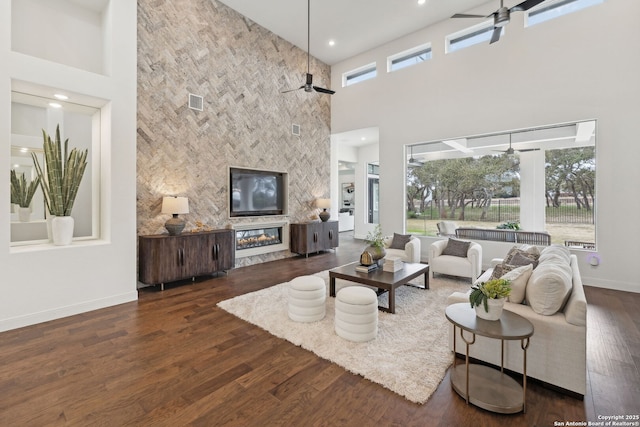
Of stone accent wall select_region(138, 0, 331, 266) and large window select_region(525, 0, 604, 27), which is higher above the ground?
large window select_region(525, 0, 604, 27)

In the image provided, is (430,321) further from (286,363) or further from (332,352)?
(286,363)

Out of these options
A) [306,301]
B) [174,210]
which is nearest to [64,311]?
[174,210]

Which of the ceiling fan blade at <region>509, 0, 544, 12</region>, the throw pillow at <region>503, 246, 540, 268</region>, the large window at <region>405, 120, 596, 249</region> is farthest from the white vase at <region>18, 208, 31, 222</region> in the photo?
the large window at <region>405, 120, 596, 249</region>

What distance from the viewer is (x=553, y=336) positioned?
2.09 metres

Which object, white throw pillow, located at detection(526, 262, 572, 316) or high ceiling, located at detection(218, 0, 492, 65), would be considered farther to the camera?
high ceiling, located at detection(218, 0, 492, 65)

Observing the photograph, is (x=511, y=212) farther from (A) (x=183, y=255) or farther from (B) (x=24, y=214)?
(B) (x=24, y=214)

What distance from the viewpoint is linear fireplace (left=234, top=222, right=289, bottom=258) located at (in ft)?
20.4

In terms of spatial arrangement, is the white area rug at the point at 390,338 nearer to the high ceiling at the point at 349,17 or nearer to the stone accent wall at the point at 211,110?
the stone accent wall at the point at 211,110

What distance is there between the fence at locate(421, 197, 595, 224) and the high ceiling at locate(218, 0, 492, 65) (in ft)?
12.5

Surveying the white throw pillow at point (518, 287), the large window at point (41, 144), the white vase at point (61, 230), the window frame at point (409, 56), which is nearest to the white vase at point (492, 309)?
the white throw pillow at point (518, 287)

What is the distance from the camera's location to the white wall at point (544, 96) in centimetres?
453

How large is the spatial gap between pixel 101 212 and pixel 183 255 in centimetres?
129

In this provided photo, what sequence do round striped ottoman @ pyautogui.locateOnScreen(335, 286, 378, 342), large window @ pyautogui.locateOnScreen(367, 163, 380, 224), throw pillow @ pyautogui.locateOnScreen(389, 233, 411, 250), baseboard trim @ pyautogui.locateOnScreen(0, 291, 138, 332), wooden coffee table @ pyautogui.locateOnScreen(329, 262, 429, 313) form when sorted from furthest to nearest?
large window @ pyautogui.locateOnScreen(367, 163, 380, 224) → throw pillow @ pyautogui.locateOnScreen(389, 233, 411, 250) → wooden coffee table @ pyautogui.locateOnScreen(329, 262, 429, 313) → baseboard trim @ pyautogui.locateOnScreen(0, 291, 138, 332) → round striped ottoman @ pyautogui.locateOnScreen(335, 286, 378, 342)

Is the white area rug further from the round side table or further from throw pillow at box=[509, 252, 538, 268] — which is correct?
throw pillow at box=[509, 252, 538, 268]
